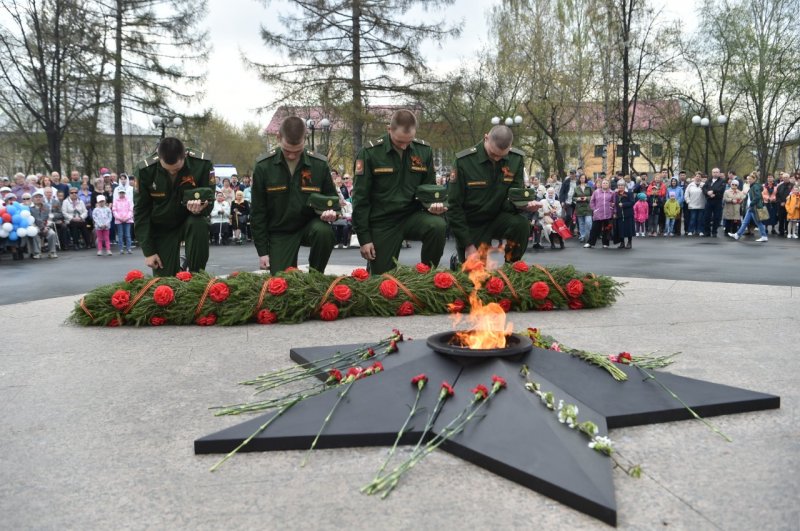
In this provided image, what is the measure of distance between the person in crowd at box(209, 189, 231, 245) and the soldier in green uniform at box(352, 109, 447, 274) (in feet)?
40.5

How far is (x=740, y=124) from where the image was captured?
131ft

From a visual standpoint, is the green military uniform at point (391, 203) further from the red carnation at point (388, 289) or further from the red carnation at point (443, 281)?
the red carnation at point (388, 289)

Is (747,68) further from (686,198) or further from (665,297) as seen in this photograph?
(665,297)

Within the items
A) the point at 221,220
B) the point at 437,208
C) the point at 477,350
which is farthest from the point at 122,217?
the point at 477,350

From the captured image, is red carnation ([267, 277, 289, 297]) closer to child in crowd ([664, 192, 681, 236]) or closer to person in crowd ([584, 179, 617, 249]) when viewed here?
person in crowd ([584, 179, 617, 249])

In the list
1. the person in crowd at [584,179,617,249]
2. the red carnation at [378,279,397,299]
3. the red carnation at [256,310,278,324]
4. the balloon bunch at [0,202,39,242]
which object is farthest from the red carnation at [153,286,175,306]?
the person in crowd at [584,179,617,249]

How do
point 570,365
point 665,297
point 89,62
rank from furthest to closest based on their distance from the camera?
point 89,62 → point 665,297 → point 570,365

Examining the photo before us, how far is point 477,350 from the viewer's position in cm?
325

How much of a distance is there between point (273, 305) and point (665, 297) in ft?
13.1

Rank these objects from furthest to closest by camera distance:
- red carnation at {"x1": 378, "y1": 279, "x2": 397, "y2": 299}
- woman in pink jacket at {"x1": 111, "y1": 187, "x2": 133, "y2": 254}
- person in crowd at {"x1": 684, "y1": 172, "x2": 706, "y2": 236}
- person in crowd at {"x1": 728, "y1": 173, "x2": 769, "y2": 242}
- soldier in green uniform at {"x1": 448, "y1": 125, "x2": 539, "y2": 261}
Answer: person in crowd at {"x1": 684, "y1": 172, "x2": 706, "y2": 236}
person in crowd at {"x1": 728, "y1": 173, "x2": 769, "y2": 242}
woman in pink jacket at {"x1": 111, "y1": 187, "x2": 133, "y2": 254}
soldier in green uniform at {"x1": 448, "y1": 125, "x2": 539, "y2": 261}
red carnation at {"x1": 378, "y1": 279, "x2": 397, "y2": 299}

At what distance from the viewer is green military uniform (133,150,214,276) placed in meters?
6.64

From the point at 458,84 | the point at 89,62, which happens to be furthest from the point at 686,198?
the point at 89,62

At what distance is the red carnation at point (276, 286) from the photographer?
5672mm

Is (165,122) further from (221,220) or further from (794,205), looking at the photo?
(794,205)
